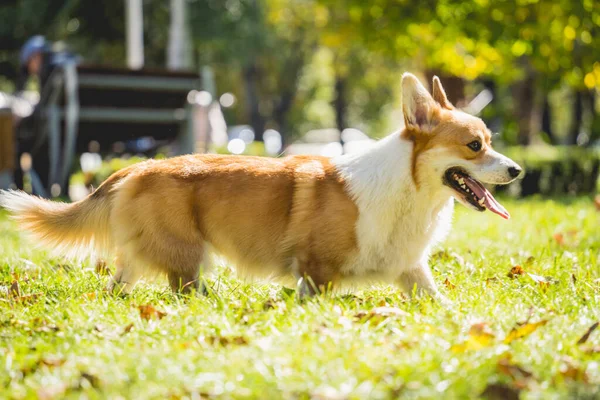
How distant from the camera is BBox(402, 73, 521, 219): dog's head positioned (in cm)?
432

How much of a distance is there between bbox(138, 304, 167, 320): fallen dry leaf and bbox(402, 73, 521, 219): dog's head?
1.55 meters

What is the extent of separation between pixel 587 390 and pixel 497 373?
32 centimetres

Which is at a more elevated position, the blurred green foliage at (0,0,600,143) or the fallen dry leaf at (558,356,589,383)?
the blurred green foliage at (0,0,600,143)

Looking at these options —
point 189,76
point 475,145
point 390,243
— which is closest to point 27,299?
point 390,243

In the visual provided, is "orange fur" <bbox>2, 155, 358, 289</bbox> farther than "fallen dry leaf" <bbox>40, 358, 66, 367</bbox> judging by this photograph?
Yes

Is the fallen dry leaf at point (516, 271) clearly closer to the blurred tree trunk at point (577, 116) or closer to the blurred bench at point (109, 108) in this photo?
the blurred bench at point (109, 108)

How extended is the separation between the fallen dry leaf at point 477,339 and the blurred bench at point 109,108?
7.65 m

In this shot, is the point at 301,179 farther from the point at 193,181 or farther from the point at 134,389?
the point at 134,389

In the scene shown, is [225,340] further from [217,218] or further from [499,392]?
[217,218]

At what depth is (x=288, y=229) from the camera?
4.53 metres

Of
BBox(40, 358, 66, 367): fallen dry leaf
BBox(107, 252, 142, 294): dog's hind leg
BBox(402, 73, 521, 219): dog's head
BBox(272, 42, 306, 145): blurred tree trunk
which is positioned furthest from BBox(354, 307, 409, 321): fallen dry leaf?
BBox(272, 42, 306, 145): blurred tree trunk

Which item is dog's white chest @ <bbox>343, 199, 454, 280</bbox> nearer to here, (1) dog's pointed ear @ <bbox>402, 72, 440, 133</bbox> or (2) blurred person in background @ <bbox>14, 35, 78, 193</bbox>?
(1) dog's pointed ear @ <bbox>402, 72, 440, 133</bbox>

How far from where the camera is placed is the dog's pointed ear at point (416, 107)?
433 cm

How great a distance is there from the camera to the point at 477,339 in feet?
10.8
